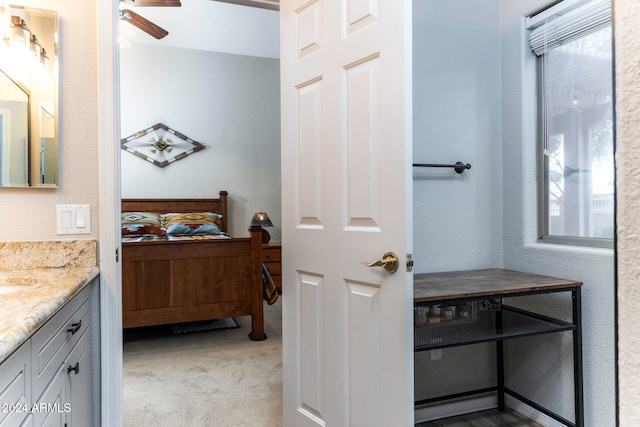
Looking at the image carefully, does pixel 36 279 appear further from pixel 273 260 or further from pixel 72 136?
pixel 273 260

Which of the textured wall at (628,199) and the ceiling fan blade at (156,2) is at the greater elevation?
the ceiling fan blade at (156,2)

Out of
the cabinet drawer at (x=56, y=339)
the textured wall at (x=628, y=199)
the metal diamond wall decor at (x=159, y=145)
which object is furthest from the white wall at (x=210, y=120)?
the textured wall at (x=628, y=199)

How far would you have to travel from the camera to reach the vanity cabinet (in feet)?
2.68

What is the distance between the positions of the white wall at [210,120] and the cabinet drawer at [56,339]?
418 centimetres

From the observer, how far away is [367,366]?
5.00 feet

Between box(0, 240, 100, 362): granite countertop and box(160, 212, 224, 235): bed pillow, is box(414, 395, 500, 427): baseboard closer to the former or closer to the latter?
box(0, 240, 100, 362): granite countertop

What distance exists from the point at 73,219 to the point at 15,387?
36.4 inches

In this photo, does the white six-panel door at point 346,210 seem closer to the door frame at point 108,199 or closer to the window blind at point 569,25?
the door frame at point 108,199

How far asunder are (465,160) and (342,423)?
1.50 m

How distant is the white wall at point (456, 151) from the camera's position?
7.07 feet

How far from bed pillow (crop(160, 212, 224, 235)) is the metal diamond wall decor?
796 millimetres

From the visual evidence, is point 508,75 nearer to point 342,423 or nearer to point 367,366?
point 367,366

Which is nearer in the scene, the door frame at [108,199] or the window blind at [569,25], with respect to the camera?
the door frame at [108,199]

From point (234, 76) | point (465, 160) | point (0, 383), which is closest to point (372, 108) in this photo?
point (465, 160)
